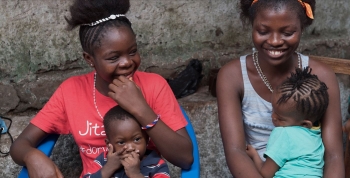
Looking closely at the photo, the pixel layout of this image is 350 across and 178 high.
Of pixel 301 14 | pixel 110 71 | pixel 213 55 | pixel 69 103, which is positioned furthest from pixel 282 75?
pixel 213 55

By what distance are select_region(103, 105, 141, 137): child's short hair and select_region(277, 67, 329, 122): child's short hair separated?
68cm

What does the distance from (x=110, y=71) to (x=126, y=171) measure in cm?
45

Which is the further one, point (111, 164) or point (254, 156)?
point (254, 156)

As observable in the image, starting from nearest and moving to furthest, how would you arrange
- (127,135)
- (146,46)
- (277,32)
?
1. (127,135)
2. (277,32)
3. (146,46)

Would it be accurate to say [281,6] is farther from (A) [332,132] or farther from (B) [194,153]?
(B) [194,153]

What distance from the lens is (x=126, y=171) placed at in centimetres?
220

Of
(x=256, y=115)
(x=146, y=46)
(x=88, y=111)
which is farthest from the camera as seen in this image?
(x=146, y=46)

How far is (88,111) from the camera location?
2.45m

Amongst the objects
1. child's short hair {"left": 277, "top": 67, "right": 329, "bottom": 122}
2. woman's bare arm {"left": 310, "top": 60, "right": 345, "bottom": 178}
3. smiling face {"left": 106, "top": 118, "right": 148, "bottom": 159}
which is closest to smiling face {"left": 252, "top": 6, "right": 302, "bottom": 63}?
child's short hair {"left": 277, "top": 67, "right": 329, "bottom": 122}

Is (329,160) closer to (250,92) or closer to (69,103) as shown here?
(250,92)

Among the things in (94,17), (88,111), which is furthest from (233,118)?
(94,17)

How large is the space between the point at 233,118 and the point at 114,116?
0.59 metres

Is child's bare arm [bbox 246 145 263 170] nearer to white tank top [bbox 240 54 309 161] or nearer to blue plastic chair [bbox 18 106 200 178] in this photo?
white tank top [bbox 240 54 309 161]

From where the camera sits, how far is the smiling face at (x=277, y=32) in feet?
7.60
